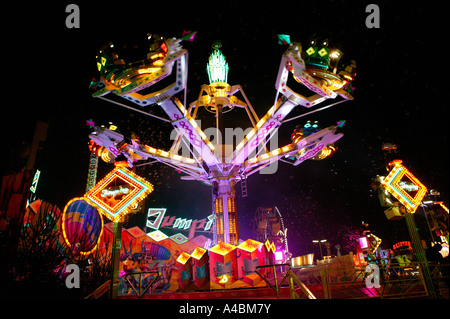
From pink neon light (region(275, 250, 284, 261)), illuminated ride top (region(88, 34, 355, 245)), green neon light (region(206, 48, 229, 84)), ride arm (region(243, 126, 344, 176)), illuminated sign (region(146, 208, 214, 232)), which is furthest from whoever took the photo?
illuminated sign (region(146, 208, 214, 232))

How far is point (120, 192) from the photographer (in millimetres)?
7867

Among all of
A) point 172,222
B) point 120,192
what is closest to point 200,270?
point 120,192

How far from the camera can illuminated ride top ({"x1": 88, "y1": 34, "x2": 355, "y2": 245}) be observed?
11250mm

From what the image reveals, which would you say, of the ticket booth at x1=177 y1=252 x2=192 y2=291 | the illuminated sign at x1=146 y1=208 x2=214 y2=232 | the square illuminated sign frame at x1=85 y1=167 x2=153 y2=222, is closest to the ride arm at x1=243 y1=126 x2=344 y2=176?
the ticket booth at x1=177 y1=252 x2=192 y2=291

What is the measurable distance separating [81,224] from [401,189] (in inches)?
465

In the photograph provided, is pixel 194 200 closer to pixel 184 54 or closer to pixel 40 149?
pixel 184 54

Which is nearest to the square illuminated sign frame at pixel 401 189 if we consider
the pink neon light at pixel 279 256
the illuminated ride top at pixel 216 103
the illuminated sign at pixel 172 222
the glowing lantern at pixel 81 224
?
the illuminated ride top at pixel 216 103

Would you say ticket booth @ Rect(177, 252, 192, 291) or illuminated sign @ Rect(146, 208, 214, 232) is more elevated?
illuminated sign @ Rect(146, 208, 214, 232)

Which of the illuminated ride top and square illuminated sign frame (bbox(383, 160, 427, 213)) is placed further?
the illuminated ride top

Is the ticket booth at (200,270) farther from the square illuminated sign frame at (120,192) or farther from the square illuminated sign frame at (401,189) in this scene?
the square illuminated sign frame at (401,189)

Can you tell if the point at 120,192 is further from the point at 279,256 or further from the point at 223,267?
the point at 279,256

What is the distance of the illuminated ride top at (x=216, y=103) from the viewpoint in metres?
11.2

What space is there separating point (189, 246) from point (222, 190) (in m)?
13.7

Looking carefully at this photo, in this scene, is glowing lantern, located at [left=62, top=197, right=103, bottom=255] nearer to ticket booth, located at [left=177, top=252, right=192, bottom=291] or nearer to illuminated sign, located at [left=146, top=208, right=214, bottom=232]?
ticket booth, located at [left=177, top=252, right=192, bottom=291]
